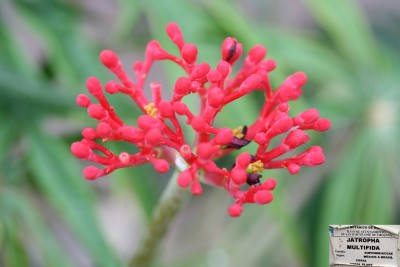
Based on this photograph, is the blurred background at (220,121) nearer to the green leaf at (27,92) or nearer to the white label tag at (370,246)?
the green leaf at (27,92)

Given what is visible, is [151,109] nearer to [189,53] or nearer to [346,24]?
[189,53]

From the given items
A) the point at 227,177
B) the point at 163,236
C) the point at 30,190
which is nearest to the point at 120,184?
the point at 30,190

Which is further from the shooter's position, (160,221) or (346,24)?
(346,24)

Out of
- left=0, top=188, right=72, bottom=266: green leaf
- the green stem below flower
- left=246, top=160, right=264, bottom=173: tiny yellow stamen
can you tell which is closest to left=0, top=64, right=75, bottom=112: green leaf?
left=0, top=188, right=72, bottom=266: green leaf

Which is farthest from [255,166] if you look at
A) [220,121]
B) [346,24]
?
[346,24]

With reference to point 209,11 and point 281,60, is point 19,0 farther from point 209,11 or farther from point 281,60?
point 281,60

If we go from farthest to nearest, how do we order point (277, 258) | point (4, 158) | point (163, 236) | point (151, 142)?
point (277, 258) < point (4, 158) < point (163, 236) < point (151, 142)
